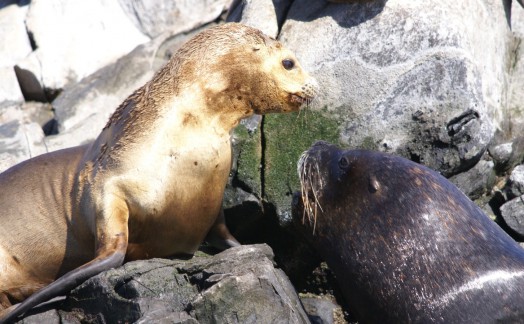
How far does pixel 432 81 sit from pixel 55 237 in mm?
3160

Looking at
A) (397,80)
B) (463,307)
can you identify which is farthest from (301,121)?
(463,307)

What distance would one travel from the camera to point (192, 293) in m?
5.84

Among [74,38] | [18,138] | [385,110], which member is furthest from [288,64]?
[74,38]

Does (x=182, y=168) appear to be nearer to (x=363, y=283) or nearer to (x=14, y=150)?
(x=363, y=283)

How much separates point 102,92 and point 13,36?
1.35m

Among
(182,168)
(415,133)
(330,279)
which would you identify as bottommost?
(330,279)

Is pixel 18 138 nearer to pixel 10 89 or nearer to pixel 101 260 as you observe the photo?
pixel 10 89

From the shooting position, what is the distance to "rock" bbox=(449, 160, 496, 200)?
8352mm

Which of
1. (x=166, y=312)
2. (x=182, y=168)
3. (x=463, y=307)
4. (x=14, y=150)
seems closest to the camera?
(x=166, y=312)

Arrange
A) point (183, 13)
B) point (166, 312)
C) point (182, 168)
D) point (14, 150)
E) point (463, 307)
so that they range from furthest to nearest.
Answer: point (183, 13), point (14, 150), point (182, 168), point (463, 307), point (166, 312)

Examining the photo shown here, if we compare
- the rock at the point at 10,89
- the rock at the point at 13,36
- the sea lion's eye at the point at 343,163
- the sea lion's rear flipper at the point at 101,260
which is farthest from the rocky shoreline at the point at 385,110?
the sea lion's rear flipper at the point at 101,260

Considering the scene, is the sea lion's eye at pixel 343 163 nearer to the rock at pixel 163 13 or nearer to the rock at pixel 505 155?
the rock at pixel 505 155

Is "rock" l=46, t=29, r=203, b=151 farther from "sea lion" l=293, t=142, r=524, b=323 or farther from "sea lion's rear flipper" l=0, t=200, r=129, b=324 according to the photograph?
"sea lion" l=293, t=142, r=524, b=323

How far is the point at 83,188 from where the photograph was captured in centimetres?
675
